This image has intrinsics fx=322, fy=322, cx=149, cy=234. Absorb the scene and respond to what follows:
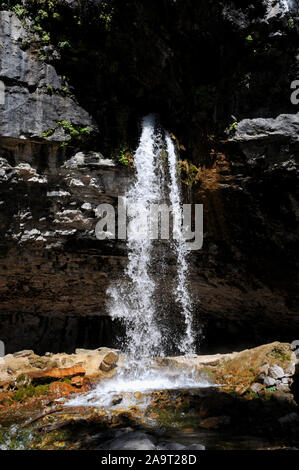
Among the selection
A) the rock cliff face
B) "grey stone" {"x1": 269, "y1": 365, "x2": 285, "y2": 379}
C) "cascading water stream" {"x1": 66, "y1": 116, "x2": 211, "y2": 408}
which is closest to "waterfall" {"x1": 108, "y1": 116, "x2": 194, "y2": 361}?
"cascading water stream" {"x1": 66, "y1": 116, "x2": 211, "y2": 408}

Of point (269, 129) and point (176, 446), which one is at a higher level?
point (269, 129)

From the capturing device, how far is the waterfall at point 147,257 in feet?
→ 24.6

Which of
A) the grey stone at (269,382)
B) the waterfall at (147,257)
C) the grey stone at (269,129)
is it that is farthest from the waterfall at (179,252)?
the grey stone at (269,382)

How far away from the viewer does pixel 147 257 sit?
324 inches

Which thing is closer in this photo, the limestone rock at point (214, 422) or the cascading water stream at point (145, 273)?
the limestone rock at point (214, 422)

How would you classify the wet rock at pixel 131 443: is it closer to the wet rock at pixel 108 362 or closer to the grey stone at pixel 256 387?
the grey stone at pixel 256 387

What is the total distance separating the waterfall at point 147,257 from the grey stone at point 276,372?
3.12 m

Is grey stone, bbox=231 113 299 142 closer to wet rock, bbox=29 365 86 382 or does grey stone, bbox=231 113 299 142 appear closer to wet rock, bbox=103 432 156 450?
wet rock, bbox=103 432 156 450

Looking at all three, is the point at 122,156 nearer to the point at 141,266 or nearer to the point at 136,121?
the point at 136,121

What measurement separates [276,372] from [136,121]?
20.5 feet

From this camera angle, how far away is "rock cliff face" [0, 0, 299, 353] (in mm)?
6562

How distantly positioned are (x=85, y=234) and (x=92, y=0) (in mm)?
4880

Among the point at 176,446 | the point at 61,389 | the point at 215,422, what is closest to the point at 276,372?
the point at 215,422
